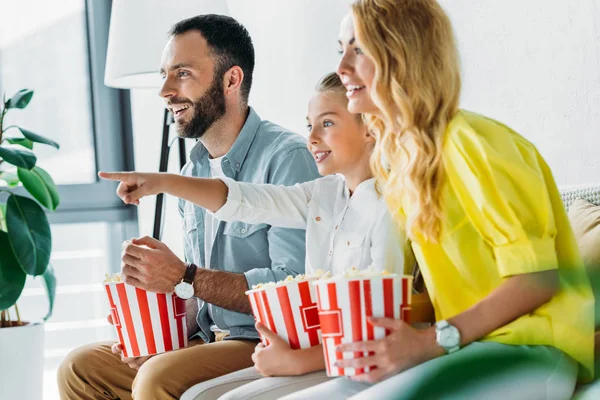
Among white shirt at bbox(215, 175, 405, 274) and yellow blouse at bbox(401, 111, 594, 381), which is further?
white shirt at bbox(215, 175, 405, 274)

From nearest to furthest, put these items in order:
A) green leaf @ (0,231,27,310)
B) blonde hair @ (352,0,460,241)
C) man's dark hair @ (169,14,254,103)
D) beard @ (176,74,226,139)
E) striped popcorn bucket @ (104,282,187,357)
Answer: blonde hair @ (352,0,460,241)
striped popcorn bucket @ (104,282,187,357)
beard @ (176,74,226,139)
man's dark hair @ (169,14,254,103)
green leaf @ (0,231,27,310)

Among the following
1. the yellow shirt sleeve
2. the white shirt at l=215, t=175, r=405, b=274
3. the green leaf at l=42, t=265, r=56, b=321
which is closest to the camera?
the yellow shirt sleeve

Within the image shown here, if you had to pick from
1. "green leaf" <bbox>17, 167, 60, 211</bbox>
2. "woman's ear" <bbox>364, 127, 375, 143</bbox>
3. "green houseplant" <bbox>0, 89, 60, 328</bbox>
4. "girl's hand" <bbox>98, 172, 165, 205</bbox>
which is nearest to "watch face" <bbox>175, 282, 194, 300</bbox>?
"girl's hand" <bbox>98, 172, 165, 205</bbox>

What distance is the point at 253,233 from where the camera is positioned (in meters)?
1.79

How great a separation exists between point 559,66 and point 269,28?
1.46 metres

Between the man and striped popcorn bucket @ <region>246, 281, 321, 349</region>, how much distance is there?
0.36 metres

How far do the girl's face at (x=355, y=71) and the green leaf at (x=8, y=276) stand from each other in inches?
59.5

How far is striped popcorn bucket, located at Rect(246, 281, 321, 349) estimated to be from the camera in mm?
1181

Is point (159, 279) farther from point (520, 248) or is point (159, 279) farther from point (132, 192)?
point (520, 248)

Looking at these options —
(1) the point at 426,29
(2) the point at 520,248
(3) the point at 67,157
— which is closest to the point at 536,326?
(2) the point at 520,248

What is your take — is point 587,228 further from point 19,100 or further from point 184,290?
point 19,100

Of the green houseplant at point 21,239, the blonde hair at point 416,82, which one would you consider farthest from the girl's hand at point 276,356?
the green houseplant at point 21,239

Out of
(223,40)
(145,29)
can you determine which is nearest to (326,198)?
(223,40)

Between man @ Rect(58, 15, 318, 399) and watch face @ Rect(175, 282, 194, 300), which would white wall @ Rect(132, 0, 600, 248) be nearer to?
man @ Rect(58, 15, 318, 399)
